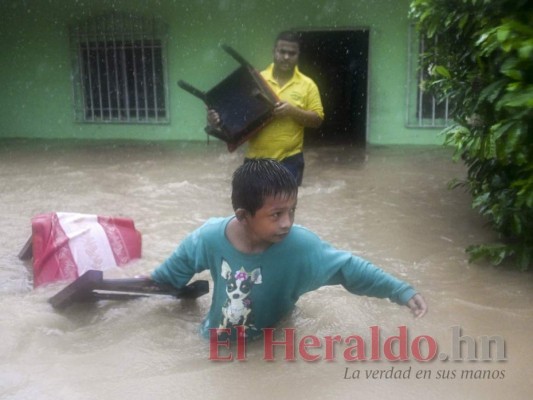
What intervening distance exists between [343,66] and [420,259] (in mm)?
10141

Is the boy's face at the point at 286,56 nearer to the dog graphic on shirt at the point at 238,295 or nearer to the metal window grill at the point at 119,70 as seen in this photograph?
the dog graphic on shirt at the point at 238,295

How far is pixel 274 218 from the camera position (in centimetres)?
271

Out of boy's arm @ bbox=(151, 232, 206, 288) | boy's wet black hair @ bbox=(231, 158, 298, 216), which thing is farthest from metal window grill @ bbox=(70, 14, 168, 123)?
boy's wet black hair @ bbox=(231, 158, 298, 216)

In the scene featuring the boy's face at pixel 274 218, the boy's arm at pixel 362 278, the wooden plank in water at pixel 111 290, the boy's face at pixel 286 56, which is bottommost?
the wooden plank in water at pixel 111 290

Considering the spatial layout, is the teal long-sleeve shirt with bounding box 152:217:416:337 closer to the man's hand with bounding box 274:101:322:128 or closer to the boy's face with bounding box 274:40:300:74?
the man's hand with bounding box 274:101:322:128

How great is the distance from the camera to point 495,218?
14.4 feet

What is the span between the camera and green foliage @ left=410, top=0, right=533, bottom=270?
314 cm

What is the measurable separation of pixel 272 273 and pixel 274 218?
321 millimetres

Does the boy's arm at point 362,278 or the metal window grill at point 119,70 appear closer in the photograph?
the boy's arm at point 362,278

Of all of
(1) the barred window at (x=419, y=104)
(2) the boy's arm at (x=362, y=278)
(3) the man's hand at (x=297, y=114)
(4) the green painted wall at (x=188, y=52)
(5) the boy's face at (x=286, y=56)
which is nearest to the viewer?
(2) the boy's arm at (x=362, y=278)

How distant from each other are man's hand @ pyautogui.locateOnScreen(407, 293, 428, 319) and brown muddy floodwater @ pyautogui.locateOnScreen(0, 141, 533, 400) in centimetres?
33

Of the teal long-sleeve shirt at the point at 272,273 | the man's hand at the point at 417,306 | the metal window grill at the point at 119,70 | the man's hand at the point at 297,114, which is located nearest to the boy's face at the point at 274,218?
the teal long-sleeve shirt at the point at 272,273

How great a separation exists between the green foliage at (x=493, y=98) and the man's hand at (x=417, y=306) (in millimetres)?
984

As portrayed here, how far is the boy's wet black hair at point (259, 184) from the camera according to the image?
8.80ft
